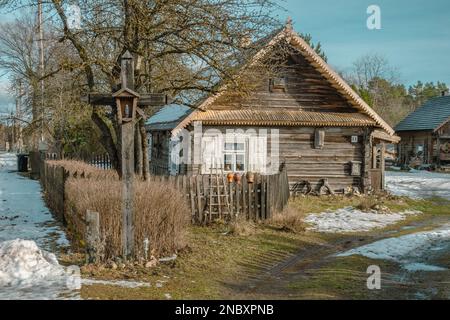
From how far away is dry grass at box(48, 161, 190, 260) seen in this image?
8.94 metres

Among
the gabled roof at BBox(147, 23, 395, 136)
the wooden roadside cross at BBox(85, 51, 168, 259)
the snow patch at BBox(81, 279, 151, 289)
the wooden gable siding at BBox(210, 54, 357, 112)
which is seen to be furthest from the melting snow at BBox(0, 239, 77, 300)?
the wooden gable siding at BBox(210, 54, 357, 112)

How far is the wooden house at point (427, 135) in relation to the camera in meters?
38.8

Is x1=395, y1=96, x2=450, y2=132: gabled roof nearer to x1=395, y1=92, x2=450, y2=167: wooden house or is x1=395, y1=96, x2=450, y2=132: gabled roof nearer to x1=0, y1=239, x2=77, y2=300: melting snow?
x1=395, y1=92, x2=450, y2=167: wooden house

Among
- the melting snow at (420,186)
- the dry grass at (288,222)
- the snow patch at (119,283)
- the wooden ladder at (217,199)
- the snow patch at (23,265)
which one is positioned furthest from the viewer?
the melting snow at (420,186)

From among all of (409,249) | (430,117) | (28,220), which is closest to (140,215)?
(409,249)

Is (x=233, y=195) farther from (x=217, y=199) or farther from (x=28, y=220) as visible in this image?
(x=28, y=220)

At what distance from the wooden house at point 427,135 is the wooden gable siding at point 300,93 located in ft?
70.8

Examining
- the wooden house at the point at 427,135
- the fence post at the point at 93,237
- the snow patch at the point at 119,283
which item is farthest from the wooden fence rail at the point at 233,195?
the wooden house at the point at 427,135

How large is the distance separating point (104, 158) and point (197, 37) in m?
20.0

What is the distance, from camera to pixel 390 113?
73.2 m

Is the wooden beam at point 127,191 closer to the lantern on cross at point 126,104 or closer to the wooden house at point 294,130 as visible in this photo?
the lantern on cross at point 126,104

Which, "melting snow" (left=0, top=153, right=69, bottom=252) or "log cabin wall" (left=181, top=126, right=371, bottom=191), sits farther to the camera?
Result: "log cabin wall" (left=181, top=126, right=371, bottom=191)

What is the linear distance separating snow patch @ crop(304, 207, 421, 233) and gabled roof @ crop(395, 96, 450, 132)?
2375 cm

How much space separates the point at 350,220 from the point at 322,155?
5789 millimetres
